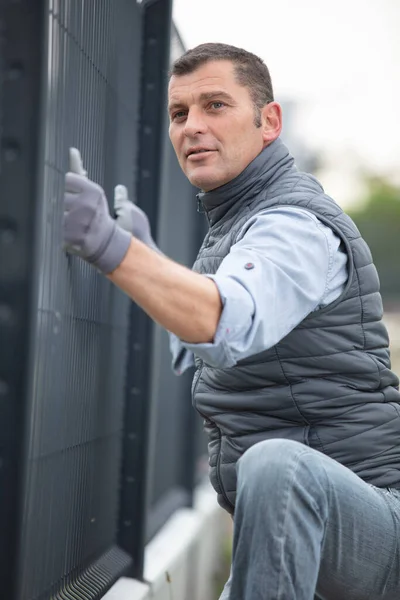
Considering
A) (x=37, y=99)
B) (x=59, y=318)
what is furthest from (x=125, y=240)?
(x=59, y=318)

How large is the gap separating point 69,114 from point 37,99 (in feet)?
2.00

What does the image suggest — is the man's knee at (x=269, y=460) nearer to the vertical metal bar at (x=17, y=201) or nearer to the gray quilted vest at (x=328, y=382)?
the gray quilted vest at (x=328, y=382)

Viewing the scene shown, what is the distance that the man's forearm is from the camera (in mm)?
2207

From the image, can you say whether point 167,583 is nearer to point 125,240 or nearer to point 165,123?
point 165,123

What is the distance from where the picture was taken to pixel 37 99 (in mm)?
2127

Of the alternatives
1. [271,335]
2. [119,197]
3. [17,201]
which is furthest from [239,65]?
[17,201]

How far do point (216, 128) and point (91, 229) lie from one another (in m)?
0.93

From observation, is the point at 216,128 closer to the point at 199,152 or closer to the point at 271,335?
the point at 199,152

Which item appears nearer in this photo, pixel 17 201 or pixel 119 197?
pixel 17 201

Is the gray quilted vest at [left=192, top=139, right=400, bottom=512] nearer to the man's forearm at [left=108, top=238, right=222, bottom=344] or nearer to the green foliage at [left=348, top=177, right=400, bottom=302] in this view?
the man's forearm at [left=108, top=238, right=222, bottom=344]

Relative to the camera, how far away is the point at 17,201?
211 cm

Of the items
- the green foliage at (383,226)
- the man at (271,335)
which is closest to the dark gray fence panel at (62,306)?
the man at (271,335)

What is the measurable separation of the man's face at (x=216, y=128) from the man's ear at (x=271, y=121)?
0.02m

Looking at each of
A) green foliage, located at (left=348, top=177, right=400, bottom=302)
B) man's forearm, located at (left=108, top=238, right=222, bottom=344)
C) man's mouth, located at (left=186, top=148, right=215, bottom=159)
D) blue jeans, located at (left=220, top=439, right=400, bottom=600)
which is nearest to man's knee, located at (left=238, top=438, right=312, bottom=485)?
blue jeans, located at (left=220, top=439, right=400, bottom=600)
